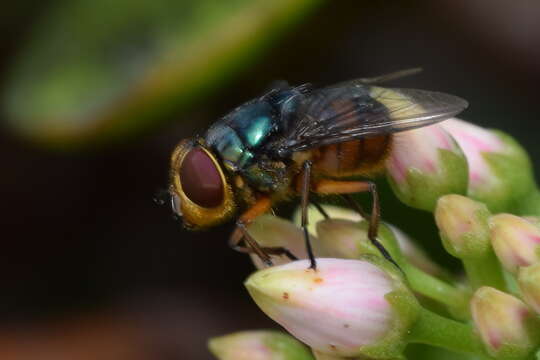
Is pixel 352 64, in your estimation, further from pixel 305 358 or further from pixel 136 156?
pixel 305 358

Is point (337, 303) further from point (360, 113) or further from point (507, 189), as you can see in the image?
point (507, 189)

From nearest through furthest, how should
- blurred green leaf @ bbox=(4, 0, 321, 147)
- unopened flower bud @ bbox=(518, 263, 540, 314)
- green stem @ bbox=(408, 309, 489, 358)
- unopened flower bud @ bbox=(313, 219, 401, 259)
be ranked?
unopened flower bud @ bbox=(518, 263, 540, 314) < green stem @ bbox=(408, 309, 489, 358) < unopened flower bud @ bbox=(313, 219, 401, 259) < blurred green leaf @ bbox=(4, 0, 321, 147)

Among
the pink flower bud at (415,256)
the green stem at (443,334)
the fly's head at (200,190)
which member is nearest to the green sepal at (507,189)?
the pink flower bud at (415,256)

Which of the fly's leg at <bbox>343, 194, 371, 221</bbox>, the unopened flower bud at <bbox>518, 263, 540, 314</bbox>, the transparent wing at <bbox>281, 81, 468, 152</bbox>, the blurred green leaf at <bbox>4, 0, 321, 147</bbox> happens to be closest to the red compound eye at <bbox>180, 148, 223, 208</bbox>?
the transparent wing at <bbox>281, 81, 468, 152</bbox>

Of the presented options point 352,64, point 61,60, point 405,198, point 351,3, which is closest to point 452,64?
point 352,64

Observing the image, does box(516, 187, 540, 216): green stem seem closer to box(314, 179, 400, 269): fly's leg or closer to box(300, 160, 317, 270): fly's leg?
box(314, 179, 400, 269): fly's leg

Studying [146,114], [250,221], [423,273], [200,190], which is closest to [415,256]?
[423,273]
